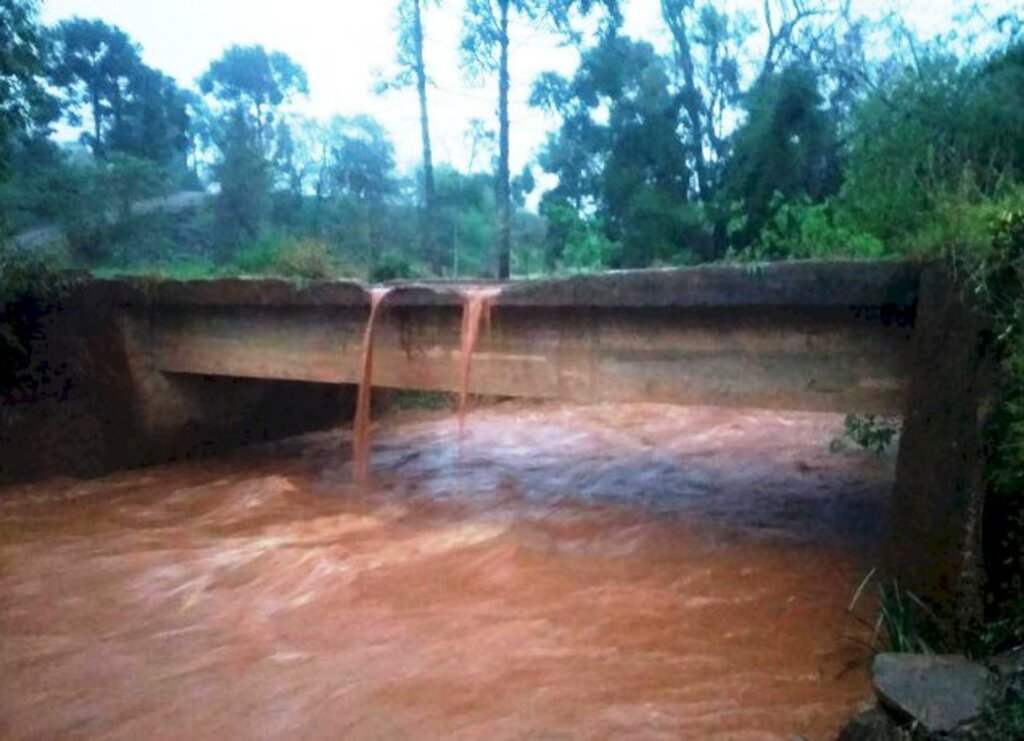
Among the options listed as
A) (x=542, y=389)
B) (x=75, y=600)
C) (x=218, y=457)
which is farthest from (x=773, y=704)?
(x=218, y=457)

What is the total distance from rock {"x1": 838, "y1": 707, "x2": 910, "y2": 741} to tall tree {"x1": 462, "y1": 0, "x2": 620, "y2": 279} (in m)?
14.0

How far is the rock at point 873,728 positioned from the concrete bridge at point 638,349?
1010 millimetres

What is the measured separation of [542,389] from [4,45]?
725cm

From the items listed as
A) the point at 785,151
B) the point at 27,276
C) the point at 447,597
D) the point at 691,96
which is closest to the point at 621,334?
the point at 447,597

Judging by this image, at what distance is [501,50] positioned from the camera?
17.4m

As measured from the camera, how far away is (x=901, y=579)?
15.4 ft

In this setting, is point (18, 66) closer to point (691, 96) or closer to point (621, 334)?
point (621, 334)

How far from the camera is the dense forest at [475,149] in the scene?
13.8 meters

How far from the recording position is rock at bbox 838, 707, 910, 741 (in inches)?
114

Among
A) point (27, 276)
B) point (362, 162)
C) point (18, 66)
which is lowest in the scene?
point (27, 276)

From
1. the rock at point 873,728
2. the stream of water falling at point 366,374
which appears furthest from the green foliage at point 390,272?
the rock at point 873,728

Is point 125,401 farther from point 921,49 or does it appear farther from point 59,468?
point 921,49

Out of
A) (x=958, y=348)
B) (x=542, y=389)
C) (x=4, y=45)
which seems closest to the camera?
(x=958, y=348)

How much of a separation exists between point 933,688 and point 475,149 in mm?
18387
